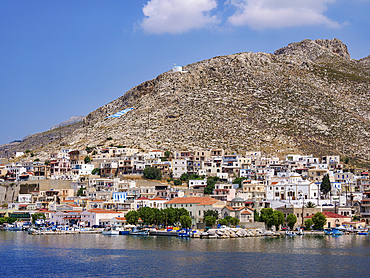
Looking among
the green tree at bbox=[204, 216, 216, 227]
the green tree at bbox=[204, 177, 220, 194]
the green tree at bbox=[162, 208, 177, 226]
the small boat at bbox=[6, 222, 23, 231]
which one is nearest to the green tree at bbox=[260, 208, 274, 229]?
the green tree at bbox=[204, 216, 216, 227]

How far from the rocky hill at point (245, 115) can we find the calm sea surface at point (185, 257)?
237ft

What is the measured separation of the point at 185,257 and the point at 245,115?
10851 centimetres

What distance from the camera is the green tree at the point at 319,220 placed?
102 metres

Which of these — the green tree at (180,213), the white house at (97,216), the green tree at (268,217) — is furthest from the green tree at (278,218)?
the white house at (97,216)

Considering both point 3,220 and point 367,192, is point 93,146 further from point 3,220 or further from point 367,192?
point 367,192

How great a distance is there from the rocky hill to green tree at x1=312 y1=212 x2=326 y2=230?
53684mm

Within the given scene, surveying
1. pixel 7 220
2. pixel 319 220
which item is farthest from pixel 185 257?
pixel 7 220

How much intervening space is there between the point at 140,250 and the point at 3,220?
55.7 m

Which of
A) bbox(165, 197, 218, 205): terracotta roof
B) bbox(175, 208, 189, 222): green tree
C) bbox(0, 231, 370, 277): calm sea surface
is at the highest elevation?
bbox(165, 197, 218, 205): terracotta roof

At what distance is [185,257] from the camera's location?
2704 inches

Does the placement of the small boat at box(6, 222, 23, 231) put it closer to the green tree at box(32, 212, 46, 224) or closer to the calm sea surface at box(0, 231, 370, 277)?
the green tree at box(32, 212, 46, 224)

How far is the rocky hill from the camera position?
531 ft

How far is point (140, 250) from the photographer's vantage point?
76250 mm

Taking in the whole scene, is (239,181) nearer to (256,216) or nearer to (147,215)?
(256,216)
